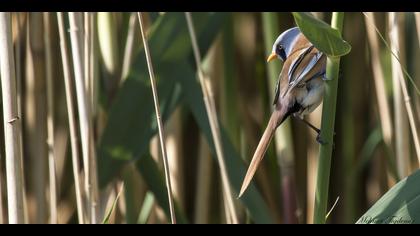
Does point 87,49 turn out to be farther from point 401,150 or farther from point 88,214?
point 401,150

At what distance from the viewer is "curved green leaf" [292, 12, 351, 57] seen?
0.73 metres

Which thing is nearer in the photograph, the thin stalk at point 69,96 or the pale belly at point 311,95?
the pale belly at point 311,95

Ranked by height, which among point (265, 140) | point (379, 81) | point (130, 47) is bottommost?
point (265, 140)

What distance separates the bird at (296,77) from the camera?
2.97 feet

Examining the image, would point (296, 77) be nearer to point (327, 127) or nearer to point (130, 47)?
point (327, 127)

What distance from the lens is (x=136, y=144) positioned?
149 cm

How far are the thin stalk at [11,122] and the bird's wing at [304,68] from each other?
367 mm

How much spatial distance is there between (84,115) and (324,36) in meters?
0.61

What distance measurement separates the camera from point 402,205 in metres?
0.84

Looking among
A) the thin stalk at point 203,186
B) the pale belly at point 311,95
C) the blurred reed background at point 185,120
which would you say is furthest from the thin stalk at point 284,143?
the pale belly at point 311,95

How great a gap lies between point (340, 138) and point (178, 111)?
1.58 ft

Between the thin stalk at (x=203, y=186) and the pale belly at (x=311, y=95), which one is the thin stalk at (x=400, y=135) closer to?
the thin stalk at (x=203, y=186)

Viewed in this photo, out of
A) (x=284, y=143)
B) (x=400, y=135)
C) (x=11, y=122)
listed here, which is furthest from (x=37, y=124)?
(x=400, y=135)

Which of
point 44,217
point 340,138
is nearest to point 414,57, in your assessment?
point 340,138
